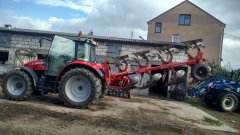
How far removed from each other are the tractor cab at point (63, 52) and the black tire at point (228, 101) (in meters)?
8.01

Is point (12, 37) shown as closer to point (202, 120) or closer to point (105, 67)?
point (105, 67)

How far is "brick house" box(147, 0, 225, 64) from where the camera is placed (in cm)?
3297

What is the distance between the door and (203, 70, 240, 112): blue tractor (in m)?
8.40

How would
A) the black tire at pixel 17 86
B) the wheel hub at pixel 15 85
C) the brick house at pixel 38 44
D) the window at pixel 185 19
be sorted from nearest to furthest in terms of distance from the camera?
the black tire at pixel 17 86, the wheel hub at pixel 15 85, the brick house at pixel 38 44, the window at pixel 185 19

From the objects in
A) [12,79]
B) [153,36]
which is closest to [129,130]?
[12,79]

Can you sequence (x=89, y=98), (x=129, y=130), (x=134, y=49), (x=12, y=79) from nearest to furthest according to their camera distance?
1. (x=129, y=130)
2. (x=89, y=98)
3. (x=12, y=79)
4. (x=134, y=49)

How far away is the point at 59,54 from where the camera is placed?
29.7 ft

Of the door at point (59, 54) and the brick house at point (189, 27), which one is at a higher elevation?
the brick house at point (189, 27)

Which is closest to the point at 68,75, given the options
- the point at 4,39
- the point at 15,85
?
the point at 15,85

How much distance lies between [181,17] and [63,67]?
2908 cm

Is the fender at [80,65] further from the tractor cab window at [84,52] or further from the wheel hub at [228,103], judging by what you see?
the wheel hub at [228,103]

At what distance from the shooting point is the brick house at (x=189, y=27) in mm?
32969

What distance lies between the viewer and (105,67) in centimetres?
923

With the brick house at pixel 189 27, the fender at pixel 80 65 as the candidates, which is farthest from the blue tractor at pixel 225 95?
the brick house at pixel 189 27
